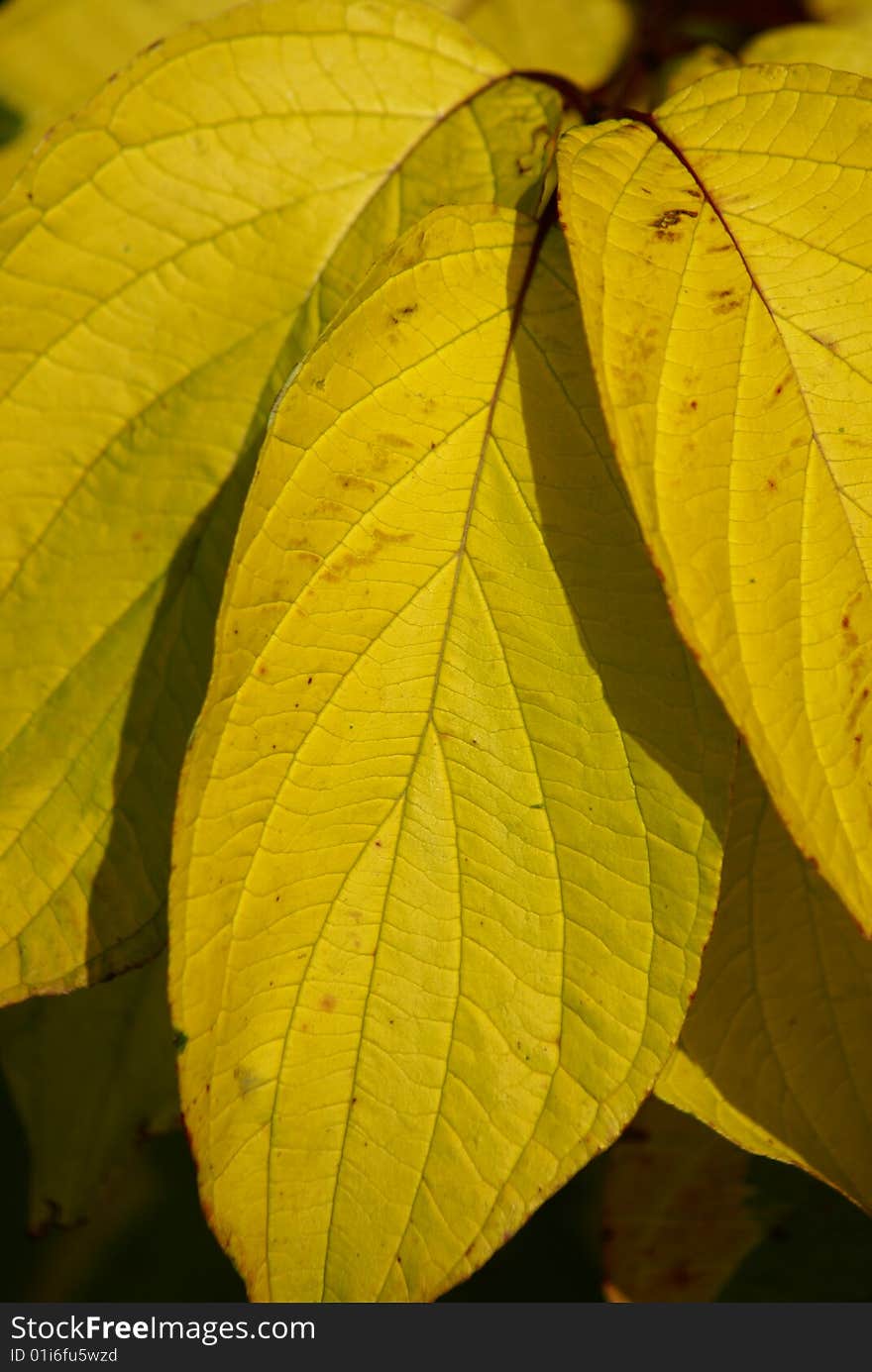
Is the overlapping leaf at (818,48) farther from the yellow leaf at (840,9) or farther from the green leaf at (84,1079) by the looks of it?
the green leaf at (84,1079)

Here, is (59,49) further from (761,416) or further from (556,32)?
(761,416)

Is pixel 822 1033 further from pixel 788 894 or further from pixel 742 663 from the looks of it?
pixel 742 663

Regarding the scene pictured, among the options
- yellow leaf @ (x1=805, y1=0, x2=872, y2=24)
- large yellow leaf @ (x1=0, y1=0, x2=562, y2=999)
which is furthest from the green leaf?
yellow leaf @ (x1=805, y1=0, x2=872, y2=24)

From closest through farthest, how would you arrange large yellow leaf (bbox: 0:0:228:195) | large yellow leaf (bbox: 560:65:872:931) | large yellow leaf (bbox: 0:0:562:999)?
large yellow leaf (bbox: 560:65:872:931)
large yellow leaf (bbox: 0:0:562:999)
large yellow leaf (bbox: 0:0:228:195)

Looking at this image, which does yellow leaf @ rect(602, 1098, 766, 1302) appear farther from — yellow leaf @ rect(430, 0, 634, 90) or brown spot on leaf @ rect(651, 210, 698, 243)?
yellow leaf @ rect(430, 0, 634, 90)

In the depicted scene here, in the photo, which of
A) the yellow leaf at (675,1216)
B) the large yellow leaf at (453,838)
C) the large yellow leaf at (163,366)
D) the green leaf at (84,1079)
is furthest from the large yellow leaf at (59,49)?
the yellow leaf at (675,1216)

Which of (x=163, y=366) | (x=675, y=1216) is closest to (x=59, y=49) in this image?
(x=163, y=366)
